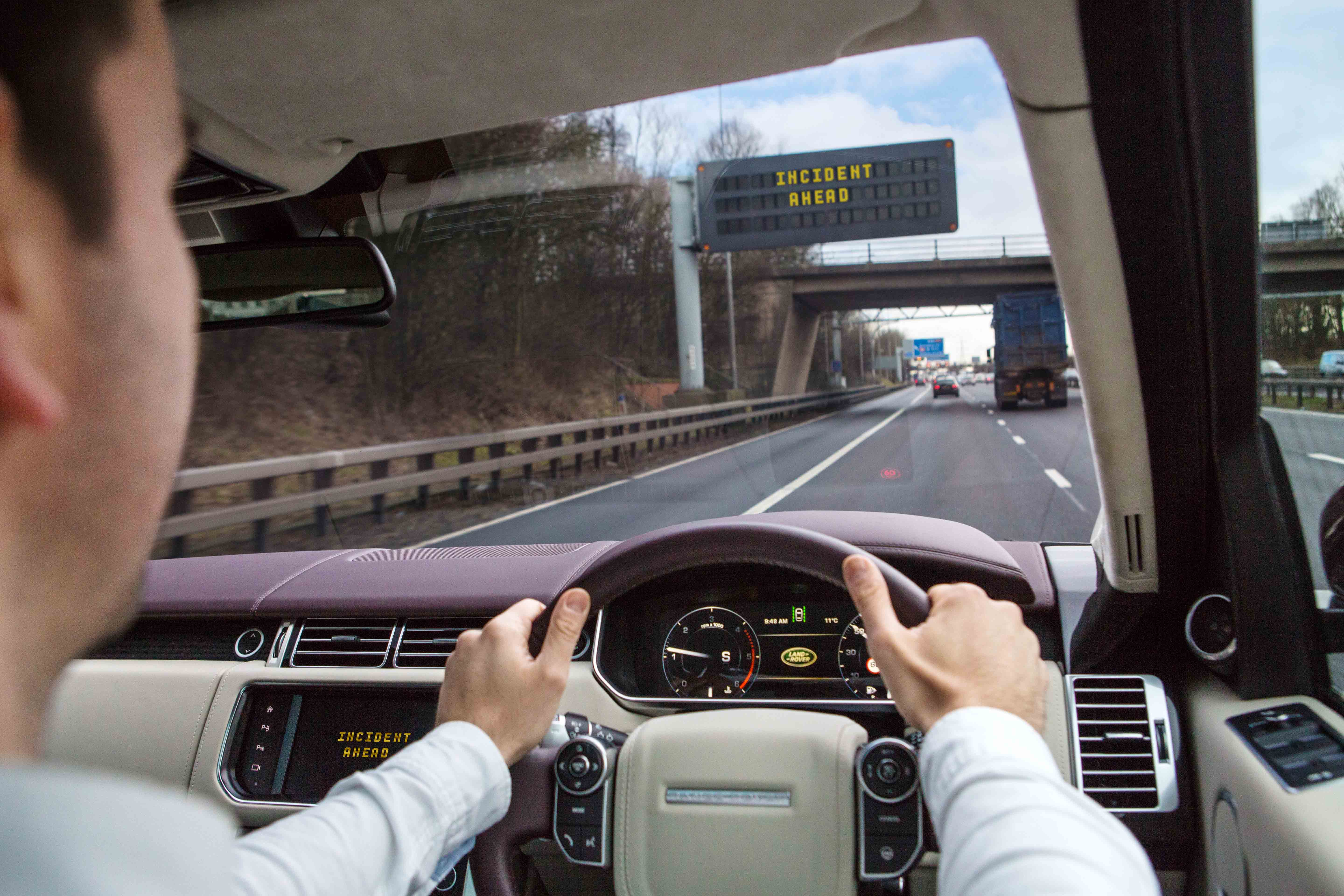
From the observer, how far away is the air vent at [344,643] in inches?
112

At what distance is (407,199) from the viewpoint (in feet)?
9.88

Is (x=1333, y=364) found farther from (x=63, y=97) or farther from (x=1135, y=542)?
(x=63, y=97)

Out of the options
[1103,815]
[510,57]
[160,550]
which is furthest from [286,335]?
[1103,815]

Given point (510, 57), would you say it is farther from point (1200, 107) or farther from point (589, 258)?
point (589, 258)

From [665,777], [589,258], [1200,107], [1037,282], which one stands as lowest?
[665,777]

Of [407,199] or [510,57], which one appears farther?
[407,199]

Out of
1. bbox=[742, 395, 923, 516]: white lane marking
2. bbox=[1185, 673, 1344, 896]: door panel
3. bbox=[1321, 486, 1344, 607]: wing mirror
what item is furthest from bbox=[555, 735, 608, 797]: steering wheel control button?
bbox=[742, 395, 923, 516]: white lane marking

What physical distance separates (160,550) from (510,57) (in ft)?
13.7

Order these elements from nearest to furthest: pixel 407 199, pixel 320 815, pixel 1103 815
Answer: pixel 1103 815 → pixel 320 815 → pixel 407 199

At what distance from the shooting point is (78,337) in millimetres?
650

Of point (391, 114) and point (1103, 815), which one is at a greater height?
point (391, 114)

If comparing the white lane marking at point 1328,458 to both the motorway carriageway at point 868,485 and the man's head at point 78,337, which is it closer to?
the motorway carriageway at point 868,485

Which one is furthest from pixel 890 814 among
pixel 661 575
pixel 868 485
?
pixel 868 485

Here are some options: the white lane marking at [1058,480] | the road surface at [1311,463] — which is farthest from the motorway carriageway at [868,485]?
the road surface at [1311,463]
